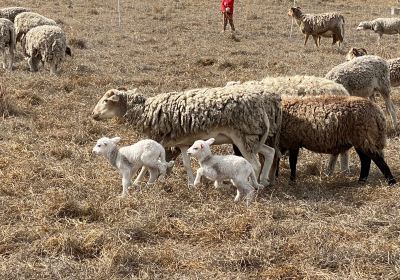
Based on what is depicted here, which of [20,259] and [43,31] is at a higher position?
[43,31]

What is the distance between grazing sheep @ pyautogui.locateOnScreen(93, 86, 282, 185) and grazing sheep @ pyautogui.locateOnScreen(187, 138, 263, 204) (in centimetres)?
46

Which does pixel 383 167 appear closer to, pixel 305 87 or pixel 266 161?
pixel 266 161

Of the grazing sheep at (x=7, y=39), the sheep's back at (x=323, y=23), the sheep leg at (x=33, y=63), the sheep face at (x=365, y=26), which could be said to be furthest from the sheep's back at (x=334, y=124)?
the sheep face at (x=365, y=26)

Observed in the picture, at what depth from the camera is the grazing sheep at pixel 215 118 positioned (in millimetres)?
6418

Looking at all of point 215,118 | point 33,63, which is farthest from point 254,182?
point 33,63

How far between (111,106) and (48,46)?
6.20 metres

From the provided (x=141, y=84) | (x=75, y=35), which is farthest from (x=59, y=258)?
(x=75, y=35)

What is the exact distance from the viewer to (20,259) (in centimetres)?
446

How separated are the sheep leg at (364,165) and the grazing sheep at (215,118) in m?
0.99

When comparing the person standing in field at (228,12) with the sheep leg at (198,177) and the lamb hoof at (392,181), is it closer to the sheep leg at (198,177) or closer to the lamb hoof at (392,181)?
the lamb hoof at (392,181)

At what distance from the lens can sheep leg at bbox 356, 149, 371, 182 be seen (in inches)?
260

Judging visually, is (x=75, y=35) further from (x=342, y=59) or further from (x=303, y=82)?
(x=303, y=82)

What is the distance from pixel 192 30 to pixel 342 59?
21.2 feet

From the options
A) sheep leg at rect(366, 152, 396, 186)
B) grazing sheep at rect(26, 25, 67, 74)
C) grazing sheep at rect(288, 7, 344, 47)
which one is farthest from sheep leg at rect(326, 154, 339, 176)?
grazing sheep at rect(288, 7, 344, 47)
